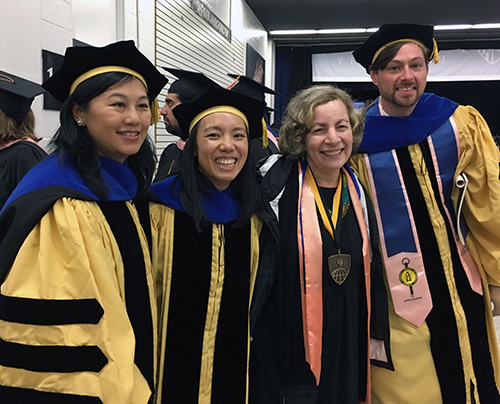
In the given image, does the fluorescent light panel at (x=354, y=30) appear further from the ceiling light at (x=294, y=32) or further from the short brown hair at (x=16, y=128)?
the short brown hair at (x=16, y=128)

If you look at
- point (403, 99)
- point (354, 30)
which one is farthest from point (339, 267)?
point (354, 30)

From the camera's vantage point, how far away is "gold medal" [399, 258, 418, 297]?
2008mm

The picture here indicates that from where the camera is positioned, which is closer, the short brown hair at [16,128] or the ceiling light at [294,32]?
the short brown hair at [16,128]

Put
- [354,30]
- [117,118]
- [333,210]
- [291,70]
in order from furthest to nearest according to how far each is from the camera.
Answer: [291,70]
[354,30]
[333,210]
[117,118]

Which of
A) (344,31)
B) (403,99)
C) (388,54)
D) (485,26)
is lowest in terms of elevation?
(403,99)

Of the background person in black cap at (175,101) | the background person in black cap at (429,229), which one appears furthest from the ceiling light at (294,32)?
the background person in black cap at (429,229)

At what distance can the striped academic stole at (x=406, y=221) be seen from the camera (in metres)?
2.00

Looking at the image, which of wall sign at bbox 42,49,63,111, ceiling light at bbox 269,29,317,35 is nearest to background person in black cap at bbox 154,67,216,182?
wall sign at bbox 42,49,63,111

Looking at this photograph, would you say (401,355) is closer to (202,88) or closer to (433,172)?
(433,172)

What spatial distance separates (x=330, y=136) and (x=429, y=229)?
701 millimetres

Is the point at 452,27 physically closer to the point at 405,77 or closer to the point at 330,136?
the point at 405,77

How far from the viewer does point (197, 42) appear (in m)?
5.07

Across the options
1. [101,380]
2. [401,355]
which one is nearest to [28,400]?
[101,380]

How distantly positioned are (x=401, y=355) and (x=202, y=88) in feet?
7.25
